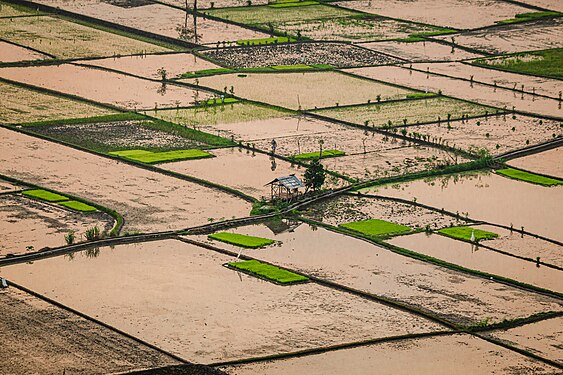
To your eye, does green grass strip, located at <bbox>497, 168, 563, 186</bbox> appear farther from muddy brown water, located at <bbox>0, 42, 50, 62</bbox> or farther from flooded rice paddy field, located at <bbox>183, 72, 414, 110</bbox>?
muddy brown water, located at <bbox>0, 42, 50, 62</bbox>

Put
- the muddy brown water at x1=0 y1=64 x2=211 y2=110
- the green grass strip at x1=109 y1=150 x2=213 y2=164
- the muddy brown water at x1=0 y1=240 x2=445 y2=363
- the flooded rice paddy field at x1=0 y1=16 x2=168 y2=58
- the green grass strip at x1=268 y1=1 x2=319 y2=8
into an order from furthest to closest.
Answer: the green grass strip at x1=268 y1=1 x2=319 y2=8, the flooded rice paddy field at x1=0 y1=16 x2=168 y2=58, the muddy brown water at x1=0 y1=64 x2=211 y2=110, the green grass strip at x1=109 y1=150 x2=213 y2=164, the muddy brown water at x1=0 y1=240 x2=445 y2=363

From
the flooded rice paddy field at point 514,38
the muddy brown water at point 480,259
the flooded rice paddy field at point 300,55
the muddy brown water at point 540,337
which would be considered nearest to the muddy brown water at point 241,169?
the muddy brown water at point 480,259

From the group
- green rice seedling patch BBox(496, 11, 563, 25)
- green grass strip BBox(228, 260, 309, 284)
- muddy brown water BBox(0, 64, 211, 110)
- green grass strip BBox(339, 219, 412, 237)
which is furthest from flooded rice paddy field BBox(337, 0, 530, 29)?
green grass strip BBox(228, 260, 309, 284)

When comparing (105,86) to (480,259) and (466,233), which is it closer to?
→ (466,233)

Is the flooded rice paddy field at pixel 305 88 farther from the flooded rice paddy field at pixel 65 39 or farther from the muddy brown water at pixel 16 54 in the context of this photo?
the muddy brown water at pixel 16 54

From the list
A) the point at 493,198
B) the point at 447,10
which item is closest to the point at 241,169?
the point at 493,198

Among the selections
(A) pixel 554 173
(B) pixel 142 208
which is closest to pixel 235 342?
(B) pixel 142 208
